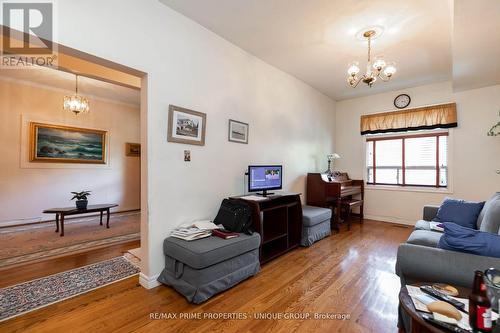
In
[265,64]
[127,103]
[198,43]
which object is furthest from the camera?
[127,103]

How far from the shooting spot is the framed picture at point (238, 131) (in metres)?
2.98

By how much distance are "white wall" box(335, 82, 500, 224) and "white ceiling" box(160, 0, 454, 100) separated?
728 mm

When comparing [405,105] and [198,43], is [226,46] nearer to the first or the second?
[198,43]

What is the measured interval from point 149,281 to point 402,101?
542 centimetres

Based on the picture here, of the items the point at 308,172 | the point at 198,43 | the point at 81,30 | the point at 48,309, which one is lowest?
the point at 48,309

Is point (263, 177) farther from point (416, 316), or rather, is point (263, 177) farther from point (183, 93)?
point (416, 316)

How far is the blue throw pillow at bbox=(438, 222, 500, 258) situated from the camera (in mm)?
1328

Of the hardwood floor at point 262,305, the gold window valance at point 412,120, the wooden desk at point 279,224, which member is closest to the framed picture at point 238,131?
the wooden desk at point 279,224

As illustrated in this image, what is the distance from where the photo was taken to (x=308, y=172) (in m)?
4.57

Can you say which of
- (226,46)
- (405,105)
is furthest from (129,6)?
(405,105)

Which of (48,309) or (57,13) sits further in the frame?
(48,309)

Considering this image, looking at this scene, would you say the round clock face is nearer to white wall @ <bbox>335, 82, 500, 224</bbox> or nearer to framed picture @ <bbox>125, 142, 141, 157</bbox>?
white wall @ <bbox>335, 82, 500, 224</bbox>

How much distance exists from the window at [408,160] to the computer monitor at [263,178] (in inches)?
118

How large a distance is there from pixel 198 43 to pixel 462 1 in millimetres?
2488
